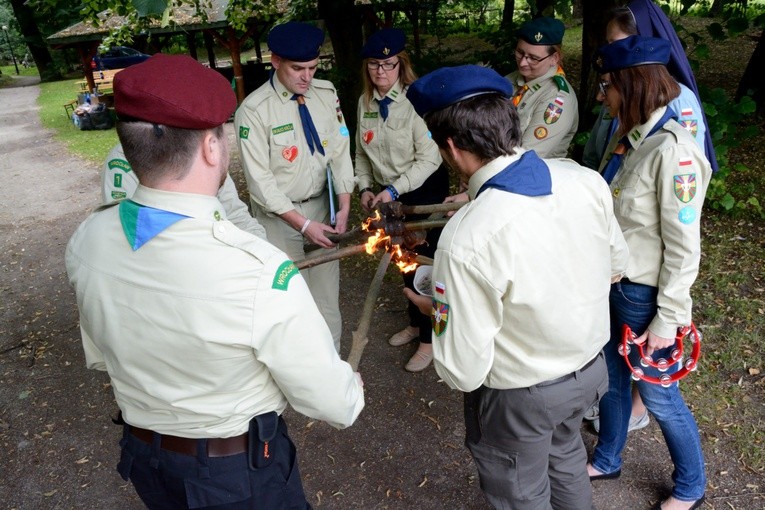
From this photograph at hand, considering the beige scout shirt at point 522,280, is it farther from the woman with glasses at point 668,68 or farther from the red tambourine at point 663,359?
the woman with glasses at point 668,68

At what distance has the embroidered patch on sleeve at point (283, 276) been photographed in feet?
4.99

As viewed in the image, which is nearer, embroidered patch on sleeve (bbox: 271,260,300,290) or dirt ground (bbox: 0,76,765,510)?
embroidered patch on sleeve (bbox: 271,260,300,290)

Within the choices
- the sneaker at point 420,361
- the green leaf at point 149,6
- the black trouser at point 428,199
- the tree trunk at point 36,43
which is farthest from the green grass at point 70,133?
the green leaf at point 149,6

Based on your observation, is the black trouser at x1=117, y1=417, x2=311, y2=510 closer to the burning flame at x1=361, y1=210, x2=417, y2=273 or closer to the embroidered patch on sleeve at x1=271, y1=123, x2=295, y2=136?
the burning flame at x1=361, y1=210, x2=417, y2=273

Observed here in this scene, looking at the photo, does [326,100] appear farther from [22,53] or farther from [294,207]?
[22,53]

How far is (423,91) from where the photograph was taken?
72.4 inches

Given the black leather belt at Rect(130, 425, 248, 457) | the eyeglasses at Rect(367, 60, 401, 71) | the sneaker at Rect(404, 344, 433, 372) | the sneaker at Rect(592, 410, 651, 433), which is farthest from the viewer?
the sneaker at Rect(404, 344, 433, 372)

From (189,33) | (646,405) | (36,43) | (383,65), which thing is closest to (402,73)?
(383,65)

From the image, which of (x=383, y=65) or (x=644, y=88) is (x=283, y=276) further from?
(x=383, y=65)

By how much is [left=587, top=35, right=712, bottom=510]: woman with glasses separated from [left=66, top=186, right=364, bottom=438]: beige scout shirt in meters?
1.44

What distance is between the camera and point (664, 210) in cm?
223

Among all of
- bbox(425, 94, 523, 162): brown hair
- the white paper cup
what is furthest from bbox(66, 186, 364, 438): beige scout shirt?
the white paper cup

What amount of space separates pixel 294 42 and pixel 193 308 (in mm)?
2177

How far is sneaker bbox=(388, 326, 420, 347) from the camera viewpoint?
14.5 ft
